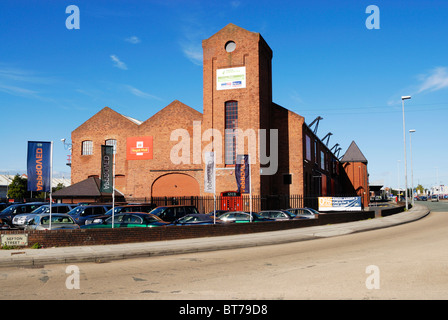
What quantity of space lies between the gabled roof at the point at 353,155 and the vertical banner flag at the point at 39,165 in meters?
65.2

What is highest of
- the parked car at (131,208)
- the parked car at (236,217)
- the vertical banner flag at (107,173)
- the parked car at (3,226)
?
the vertical banner flag at (107,173)

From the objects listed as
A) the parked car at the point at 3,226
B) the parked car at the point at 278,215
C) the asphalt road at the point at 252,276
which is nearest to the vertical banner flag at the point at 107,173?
the parked car at the point at 3,226

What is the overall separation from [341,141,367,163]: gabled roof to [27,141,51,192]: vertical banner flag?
65239mm

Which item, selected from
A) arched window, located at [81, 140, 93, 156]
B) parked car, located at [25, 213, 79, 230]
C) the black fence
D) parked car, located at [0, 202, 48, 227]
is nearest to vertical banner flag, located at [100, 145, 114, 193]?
parked car, located at [25, 213, 79, 230]

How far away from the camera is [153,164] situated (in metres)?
42.2

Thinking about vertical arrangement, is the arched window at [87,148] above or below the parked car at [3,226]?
above

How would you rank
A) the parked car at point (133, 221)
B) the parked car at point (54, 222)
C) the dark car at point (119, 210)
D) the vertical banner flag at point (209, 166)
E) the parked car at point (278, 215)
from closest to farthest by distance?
the parked car at point (54, 222) → the parked car at point (133, 221) → the dark car at point (119, 210) → the parked car at point (278, 215) → the vertical banner flag at point (209, 166)

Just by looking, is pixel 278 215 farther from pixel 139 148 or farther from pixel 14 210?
pixel 139 148

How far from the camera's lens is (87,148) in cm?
4709

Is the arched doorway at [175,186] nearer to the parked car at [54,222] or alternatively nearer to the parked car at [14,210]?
the parked car at [14,210]

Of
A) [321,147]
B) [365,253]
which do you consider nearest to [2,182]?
[321,147]

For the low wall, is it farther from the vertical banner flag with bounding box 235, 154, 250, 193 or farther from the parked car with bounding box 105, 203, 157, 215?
the parked car with bounding box 105, 203, 157, 215

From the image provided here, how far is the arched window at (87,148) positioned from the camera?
46969 mm
